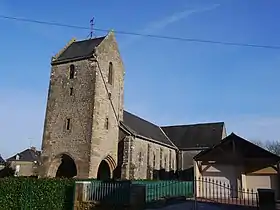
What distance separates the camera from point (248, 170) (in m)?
24.1

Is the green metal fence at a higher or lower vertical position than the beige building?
lower

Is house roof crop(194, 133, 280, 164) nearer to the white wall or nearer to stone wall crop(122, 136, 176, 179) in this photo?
the white wall

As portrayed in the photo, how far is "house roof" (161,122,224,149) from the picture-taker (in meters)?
41.3

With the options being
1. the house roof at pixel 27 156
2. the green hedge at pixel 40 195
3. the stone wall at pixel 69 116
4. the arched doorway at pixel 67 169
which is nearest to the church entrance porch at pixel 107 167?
the arched doorway at pixel 67 169

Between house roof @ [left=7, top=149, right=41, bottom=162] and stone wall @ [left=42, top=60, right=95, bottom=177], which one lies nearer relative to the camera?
stone wall @ [left=42, top=60, right=95, bottom=177]

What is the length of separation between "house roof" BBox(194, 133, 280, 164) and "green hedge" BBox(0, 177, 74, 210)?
12428 millimetres

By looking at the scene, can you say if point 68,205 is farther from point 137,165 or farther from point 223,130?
point 223,130

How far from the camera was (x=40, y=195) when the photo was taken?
627 inches

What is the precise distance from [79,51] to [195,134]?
841 inches

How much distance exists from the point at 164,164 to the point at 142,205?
24404 millimetres

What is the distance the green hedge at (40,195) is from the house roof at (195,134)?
91.1 feet

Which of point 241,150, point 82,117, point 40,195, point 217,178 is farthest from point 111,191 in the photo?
point 82,117

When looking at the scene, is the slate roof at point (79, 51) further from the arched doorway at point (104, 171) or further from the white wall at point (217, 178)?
the white wall at point (217, 178)

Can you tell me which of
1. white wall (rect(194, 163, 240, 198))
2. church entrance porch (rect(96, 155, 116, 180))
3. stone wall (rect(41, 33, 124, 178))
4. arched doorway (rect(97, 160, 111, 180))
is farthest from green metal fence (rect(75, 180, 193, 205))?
arched doorway (rect(97, 160, 111, 180))
